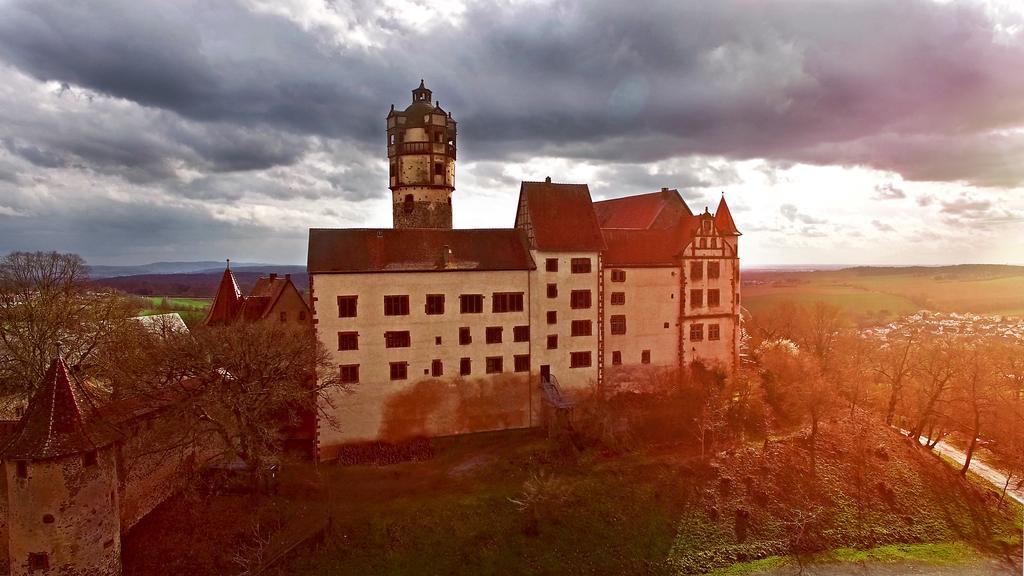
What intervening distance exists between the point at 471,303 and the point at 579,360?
29.9ft

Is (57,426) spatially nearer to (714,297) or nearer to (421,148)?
(421,148)

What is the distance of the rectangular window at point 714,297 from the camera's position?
1790 inches

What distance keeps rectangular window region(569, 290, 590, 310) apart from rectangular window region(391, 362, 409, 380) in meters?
12.4

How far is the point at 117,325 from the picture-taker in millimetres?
35250

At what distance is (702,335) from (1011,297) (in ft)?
176

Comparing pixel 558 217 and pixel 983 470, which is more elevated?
pixel 558 217

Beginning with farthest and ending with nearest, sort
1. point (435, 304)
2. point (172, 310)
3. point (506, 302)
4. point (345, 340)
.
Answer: point (172, 310), point (506, 302), point (435, 304), point (345, 340)

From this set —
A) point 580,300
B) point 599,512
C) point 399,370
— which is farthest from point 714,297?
point 399,370

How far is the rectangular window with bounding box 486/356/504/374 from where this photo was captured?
39219mm

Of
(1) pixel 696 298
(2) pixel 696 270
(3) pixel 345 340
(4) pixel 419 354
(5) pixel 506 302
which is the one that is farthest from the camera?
(1) pixel 696 298

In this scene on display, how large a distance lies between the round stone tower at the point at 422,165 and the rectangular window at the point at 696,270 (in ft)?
71.2

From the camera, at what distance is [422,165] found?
168 ft

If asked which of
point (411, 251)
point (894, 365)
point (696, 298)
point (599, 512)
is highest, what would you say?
point (411, 251)

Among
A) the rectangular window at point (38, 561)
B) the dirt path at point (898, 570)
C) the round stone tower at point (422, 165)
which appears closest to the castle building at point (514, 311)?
the round stone tower at point (422, 165)
